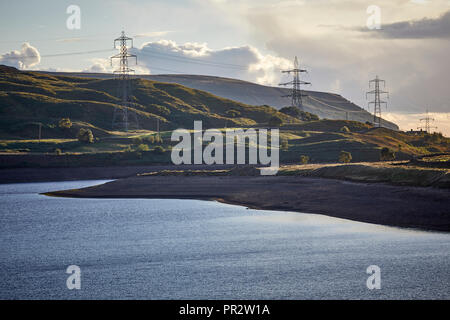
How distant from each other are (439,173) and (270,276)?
34560 millimetres

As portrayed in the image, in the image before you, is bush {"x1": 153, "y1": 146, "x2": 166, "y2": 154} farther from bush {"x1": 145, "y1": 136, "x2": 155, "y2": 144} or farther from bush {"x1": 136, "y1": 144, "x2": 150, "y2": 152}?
bush {"x1": 145, "y1": 136, "x2": 155, "y2": 144}

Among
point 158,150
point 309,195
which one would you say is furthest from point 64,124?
point 309,195

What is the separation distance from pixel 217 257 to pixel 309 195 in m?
29.0

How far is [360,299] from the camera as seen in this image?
94.2ft

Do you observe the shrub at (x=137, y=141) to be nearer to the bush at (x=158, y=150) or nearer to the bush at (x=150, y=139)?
the bush at (x=150, y=139)

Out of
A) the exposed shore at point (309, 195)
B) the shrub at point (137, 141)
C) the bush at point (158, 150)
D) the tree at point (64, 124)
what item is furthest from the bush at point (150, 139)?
the exposed shore at point (309, 195)

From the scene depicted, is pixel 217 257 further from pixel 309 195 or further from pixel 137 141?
pixel 137 141

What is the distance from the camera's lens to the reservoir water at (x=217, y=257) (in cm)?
3058

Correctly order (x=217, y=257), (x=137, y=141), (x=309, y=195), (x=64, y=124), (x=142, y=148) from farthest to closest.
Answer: (x=64, y=124) < (x=137, y=141) < (x=142, y=148) < (x=309, y=195) < (x=217, y=257)

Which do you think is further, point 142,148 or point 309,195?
point 142,148

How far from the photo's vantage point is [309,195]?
65.4m

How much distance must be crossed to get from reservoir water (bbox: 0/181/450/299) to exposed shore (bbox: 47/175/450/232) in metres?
2.67
